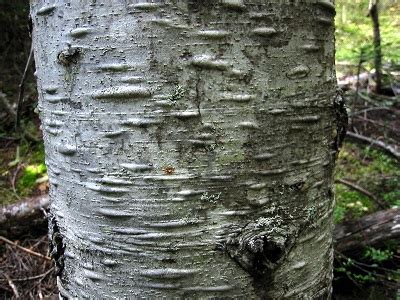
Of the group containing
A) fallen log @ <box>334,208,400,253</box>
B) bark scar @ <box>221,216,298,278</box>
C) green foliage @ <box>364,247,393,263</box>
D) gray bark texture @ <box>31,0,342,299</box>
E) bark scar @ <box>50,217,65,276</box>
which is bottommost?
green foliage @ <box>364,247,393,263</box>

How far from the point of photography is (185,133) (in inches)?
28.0

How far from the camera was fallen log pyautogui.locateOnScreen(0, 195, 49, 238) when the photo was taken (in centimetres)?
278

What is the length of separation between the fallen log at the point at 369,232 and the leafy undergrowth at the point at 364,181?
0.55 feet

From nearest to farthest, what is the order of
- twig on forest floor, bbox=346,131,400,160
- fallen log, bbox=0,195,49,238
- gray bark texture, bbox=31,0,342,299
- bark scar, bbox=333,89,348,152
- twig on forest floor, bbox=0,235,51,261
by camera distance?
1. gray bark texture, bbox=31,0,342,299
2. bark scar, bbox=333,89,348,152
3. twig on forest floor, bbox=0,235,51,261
4. fallen log, bbox=0,195,49,238
5. twig on forest floor, bbox=346,131,400,160

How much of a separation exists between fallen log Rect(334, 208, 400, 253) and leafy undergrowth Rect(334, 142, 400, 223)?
0.17 metres

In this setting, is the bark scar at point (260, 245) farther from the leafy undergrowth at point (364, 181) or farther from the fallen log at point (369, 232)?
the leafy undergrowth at point (364, 181)

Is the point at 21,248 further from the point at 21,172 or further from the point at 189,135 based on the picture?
the point at 189,135

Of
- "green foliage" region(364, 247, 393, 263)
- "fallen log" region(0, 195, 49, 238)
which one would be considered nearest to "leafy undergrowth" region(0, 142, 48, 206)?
"fallen log" region(0, 195, 49, 238)

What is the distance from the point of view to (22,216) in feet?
9.16

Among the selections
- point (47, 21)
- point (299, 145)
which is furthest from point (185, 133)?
point (47, 21)

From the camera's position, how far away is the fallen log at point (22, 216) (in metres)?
2.78

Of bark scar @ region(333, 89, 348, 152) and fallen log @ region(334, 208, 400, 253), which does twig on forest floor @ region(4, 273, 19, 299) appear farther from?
bark scar @ region(333, 89, 348, 152)

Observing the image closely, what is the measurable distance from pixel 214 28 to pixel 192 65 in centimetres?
7

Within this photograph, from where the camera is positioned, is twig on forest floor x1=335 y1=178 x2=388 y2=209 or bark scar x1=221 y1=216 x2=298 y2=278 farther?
twig on forest floor x1=335 y1=178 x2=388 y2=209
